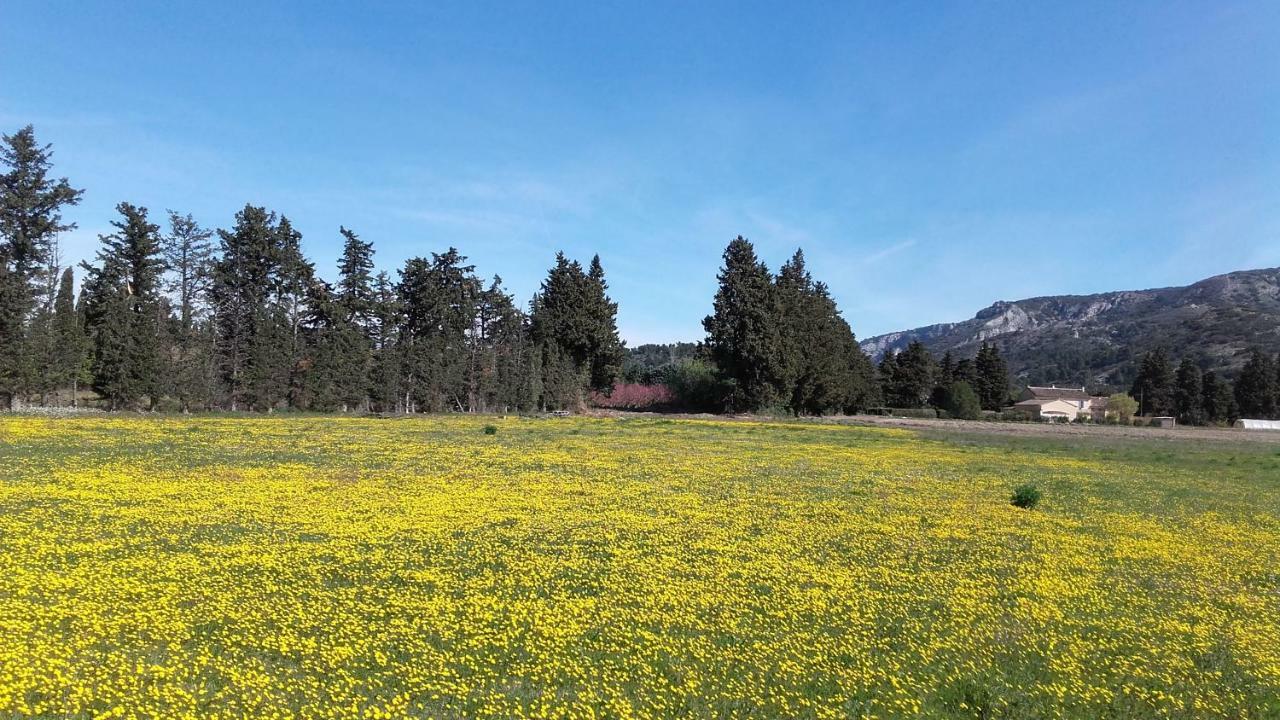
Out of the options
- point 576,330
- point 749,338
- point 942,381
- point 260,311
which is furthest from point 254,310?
point 942,381

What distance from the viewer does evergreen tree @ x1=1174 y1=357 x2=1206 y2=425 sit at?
349 feet

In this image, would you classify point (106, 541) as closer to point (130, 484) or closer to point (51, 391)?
point (130, 484)

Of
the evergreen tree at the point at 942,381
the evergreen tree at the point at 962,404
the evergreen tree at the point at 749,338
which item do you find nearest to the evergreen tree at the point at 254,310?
the evergreen tree at the point at 749,338

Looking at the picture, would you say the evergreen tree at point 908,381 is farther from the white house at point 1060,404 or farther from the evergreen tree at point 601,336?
the evergreen tree at point 601,336

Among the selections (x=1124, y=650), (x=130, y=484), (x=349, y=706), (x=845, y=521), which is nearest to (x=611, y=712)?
(x=349, y=706)

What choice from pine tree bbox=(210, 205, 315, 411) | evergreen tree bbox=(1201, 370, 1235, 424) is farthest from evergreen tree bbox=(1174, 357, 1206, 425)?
pine tree bbox=(210, 205, 315, 411)

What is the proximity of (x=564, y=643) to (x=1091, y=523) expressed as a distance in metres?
13.1

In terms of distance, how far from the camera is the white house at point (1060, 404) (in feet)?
376

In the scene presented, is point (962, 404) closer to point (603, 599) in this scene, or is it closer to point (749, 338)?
point (749, 338)

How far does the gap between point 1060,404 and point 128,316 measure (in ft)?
436

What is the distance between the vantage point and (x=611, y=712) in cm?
554

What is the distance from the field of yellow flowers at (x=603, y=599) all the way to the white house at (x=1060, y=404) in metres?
109

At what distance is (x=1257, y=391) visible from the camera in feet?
353

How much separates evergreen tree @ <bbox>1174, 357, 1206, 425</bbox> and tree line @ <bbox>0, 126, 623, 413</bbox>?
291 ft
